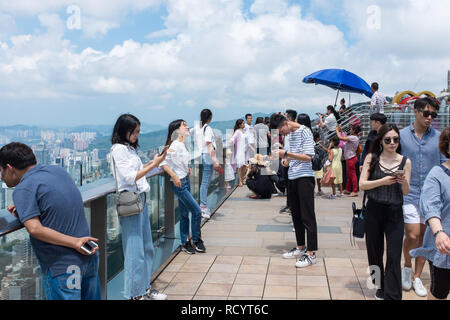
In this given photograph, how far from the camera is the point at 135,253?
409 centimetres

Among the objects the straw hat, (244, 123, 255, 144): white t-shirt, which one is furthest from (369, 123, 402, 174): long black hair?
(244, 123, 255, 144): white t-shirt

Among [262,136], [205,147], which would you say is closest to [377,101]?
[262,136]

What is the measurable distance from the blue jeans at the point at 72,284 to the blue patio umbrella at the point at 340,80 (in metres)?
12.7

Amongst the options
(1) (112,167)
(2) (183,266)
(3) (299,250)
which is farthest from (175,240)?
(1) (112,167)

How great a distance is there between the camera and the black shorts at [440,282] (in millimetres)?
3096

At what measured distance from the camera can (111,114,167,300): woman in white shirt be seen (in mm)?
3896

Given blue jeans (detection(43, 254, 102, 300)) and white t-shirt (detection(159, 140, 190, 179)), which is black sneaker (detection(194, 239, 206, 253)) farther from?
blue jeans (detection(43, 254, 102, 300))

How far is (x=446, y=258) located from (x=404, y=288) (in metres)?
1.86

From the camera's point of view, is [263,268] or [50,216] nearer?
[50,216]

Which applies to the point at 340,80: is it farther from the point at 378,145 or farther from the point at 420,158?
the point at 378,145

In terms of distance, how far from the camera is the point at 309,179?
5.56 meters

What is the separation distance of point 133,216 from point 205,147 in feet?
13.1
